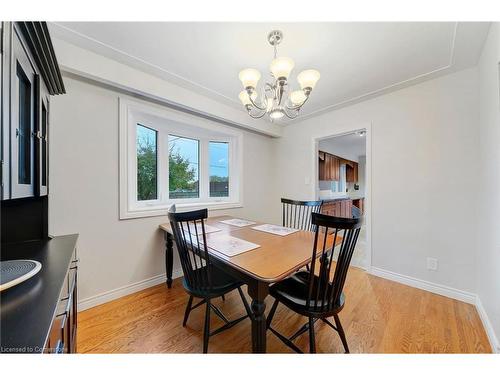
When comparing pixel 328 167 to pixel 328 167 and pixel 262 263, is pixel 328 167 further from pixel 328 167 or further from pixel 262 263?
pixel 262 263

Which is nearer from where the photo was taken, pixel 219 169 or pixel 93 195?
pixel 93 195

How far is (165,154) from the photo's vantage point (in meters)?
2.50

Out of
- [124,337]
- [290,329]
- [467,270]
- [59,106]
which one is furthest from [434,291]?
[59,106]

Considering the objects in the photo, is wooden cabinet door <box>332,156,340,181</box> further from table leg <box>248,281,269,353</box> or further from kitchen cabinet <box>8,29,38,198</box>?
kitchen cabinet <box>8,29,38,198</box>

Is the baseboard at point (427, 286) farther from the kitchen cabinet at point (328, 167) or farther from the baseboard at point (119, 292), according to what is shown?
the kitchen cabinet at point (328, 167)

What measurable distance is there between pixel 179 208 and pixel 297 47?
2.12 m

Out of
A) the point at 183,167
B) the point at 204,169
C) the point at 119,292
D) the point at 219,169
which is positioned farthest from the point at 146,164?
the point at 119,292

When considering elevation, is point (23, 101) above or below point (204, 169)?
above

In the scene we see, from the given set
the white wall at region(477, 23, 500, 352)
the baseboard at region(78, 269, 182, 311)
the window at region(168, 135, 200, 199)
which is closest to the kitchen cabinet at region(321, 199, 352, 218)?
the white wall at region(477, 23, 500, 352)

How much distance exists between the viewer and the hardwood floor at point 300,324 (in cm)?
136

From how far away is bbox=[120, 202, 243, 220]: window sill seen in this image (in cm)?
204

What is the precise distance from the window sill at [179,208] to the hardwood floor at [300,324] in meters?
0.82
